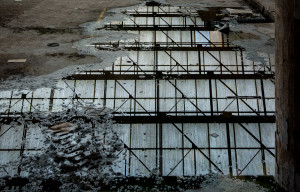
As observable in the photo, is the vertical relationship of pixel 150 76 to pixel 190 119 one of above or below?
above

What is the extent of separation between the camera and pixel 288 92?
3.30 meters

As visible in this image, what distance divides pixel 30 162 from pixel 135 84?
3440mm

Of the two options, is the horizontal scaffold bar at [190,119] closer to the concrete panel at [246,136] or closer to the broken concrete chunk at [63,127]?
the concrete panel at [246,136]

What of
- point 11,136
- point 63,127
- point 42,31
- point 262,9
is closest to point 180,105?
point 63,127

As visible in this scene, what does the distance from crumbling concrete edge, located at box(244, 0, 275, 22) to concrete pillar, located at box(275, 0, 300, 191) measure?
9.88 meters

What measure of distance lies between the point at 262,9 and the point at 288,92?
11.2 metres

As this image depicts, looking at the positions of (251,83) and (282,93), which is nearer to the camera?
(282,93)

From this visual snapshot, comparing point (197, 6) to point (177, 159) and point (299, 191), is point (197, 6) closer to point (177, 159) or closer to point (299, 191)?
point (177, 159)

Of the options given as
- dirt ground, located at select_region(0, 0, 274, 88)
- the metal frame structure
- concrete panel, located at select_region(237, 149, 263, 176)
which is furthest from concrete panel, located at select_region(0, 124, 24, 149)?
concrete panel, located at select_region(237, 149, 263, 176)

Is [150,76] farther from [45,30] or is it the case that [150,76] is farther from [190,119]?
[45,30]

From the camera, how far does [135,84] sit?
7.31m

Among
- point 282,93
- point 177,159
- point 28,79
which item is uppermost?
point 282,93

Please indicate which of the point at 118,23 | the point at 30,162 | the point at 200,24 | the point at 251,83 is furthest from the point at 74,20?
the point at 30,162

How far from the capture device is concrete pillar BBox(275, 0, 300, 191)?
3.10 meters
